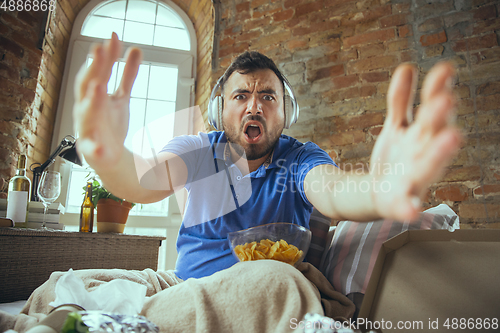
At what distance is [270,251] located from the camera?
2.37 feet

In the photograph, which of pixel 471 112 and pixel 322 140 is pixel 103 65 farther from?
pixel 471 112

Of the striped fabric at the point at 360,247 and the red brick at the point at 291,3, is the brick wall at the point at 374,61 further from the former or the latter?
the striped fabric at the point at 360,247

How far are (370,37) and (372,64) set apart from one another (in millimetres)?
154

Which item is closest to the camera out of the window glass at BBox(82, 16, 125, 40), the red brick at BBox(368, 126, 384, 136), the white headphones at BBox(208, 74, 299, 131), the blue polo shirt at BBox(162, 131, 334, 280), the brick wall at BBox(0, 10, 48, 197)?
the blue polo shirt at BBox(162, 131, 334, 280)

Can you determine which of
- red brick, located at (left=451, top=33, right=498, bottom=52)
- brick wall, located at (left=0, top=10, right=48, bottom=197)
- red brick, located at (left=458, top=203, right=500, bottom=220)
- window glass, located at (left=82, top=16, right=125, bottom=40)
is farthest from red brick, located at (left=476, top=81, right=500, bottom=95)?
brick wall, located at (left=0, top=10, right=48, bottom=197)

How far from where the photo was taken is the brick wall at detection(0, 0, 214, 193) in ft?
5.59

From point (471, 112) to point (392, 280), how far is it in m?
1.22

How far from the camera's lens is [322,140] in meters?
1.66

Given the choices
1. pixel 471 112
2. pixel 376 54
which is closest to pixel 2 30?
pixel 376 54

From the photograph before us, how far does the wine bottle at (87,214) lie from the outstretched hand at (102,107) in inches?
42.0

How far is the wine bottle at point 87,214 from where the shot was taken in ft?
4.76

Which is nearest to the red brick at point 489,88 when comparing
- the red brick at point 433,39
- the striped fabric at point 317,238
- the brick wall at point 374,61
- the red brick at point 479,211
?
the brick wall at point 374,61

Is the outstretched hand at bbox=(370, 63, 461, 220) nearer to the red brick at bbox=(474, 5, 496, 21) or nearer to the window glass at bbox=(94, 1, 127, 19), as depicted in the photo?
the red brick at bbox=(474, 5, 496, 21)

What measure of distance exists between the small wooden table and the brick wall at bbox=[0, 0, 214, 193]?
73cm
